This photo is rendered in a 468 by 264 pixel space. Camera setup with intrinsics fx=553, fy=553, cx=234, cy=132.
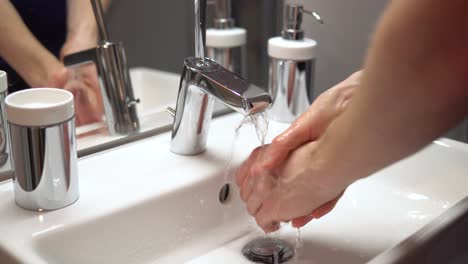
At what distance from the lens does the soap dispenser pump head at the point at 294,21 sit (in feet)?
2.45

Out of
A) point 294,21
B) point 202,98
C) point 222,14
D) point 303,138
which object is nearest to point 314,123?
point 303,138

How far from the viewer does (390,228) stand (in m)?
0.63

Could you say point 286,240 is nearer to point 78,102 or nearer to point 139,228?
point 139,228

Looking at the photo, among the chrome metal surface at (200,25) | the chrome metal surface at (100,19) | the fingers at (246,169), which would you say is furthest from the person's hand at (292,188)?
the chrome metal surface at (100,19)

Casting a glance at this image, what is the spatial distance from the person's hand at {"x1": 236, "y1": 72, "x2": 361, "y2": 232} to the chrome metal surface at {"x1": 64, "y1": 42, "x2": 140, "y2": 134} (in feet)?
0.69

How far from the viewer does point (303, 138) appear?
554 mm

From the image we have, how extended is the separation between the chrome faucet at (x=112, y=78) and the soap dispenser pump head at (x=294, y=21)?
23 centimetres

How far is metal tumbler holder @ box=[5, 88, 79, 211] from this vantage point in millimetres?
496

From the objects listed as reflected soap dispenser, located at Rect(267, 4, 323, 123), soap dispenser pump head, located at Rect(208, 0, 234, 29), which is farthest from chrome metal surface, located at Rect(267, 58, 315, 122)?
soap dispenser pump head, located at Rect(208, 0, 234, 29)

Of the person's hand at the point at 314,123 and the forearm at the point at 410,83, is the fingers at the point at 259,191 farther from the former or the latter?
the forearm at the point at 410,83

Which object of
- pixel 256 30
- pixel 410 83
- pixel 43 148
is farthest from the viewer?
pixel 256 30

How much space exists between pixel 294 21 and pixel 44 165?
1.30 ft

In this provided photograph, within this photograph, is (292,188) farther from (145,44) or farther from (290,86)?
(145,44)

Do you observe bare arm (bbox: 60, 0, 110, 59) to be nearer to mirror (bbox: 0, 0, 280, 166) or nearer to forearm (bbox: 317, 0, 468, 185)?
mirror (bbox: 0, 0, 280, 166)
